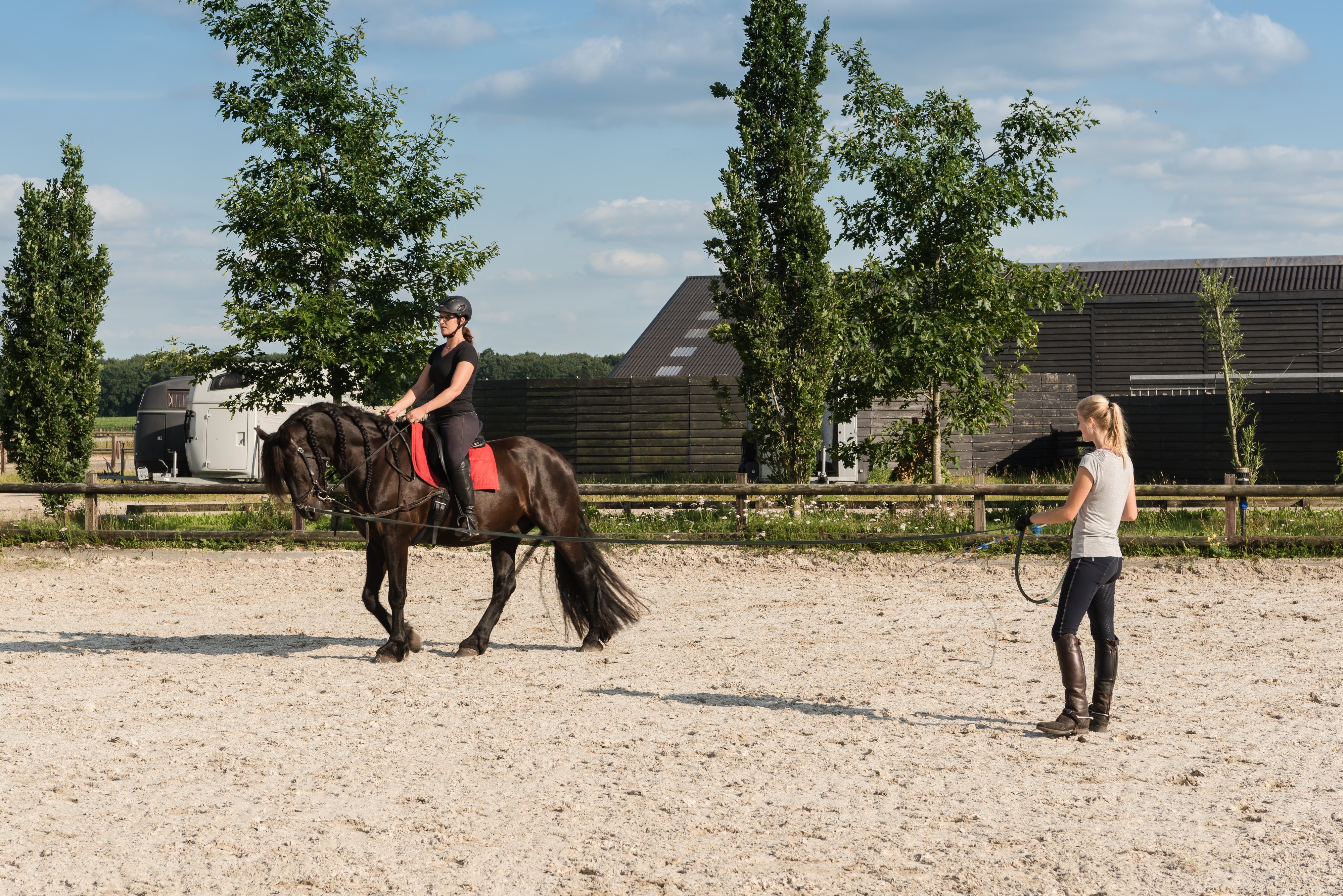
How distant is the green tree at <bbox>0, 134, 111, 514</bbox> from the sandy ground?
6065 mm

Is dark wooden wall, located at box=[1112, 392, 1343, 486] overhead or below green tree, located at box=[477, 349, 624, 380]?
below

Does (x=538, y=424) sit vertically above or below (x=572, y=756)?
above

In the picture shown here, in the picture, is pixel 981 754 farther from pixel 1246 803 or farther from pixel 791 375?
pixel 791 375

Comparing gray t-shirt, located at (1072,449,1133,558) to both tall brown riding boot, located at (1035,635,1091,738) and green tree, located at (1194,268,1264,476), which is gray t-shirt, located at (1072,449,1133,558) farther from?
green tree, located at (1194,268,1264,476)

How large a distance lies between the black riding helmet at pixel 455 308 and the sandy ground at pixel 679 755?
2434mm

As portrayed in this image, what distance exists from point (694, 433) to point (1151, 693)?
17458 millimetres

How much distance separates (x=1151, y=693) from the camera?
22.3 feet

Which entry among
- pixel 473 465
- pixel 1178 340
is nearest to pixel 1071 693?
pixel 473 465

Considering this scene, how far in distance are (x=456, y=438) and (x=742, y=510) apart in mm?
6423

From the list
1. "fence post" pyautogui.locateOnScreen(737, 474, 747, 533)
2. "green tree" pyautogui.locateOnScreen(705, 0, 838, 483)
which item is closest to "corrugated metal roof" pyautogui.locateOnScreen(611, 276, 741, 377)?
"green tree" pyautogui.locateOnScreen(705, 0, 838, 483)

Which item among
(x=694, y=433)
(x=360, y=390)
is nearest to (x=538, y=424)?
(x=694, y=433)

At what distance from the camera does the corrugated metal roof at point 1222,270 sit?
32.6 metres

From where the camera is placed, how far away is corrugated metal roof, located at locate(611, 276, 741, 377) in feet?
113

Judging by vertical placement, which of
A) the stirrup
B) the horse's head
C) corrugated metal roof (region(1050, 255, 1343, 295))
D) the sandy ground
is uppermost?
corrugated metal roof (region(1050, 255, 1343, 295))
